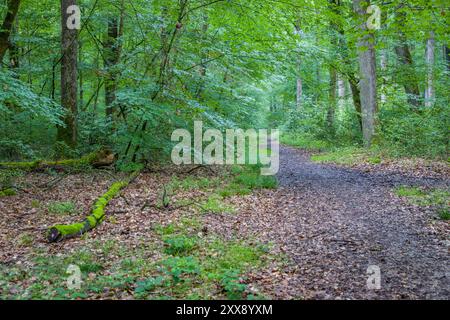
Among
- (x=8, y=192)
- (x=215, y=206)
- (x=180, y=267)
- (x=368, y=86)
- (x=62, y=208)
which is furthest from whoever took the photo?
(x=368, y=86)

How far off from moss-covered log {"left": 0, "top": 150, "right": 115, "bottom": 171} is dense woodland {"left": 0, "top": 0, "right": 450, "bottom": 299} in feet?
0.16

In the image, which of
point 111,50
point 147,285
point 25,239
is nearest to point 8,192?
point 25,239

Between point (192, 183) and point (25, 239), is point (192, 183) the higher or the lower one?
the higher one

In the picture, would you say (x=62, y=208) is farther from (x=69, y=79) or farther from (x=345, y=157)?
(x=345, y=157)

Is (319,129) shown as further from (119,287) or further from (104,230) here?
(119,287)

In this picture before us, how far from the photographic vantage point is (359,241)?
247 inches

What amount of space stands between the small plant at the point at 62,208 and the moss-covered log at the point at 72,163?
2913 millimetres

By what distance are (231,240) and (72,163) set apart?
255 inches

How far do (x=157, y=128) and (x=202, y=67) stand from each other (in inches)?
130

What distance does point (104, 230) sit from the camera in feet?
22.6

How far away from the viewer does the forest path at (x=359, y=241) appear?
467 cm

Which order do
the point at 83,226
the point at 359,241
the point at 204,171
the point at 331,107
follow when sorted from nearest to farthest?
the point at 359,241 < the point at 83,226 < the point at 204,171 < the point at 331,107

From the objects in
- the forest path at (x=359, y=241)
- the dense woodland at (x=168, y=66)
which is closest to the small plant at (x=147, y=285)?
the forest path at (x=359, y=241)
